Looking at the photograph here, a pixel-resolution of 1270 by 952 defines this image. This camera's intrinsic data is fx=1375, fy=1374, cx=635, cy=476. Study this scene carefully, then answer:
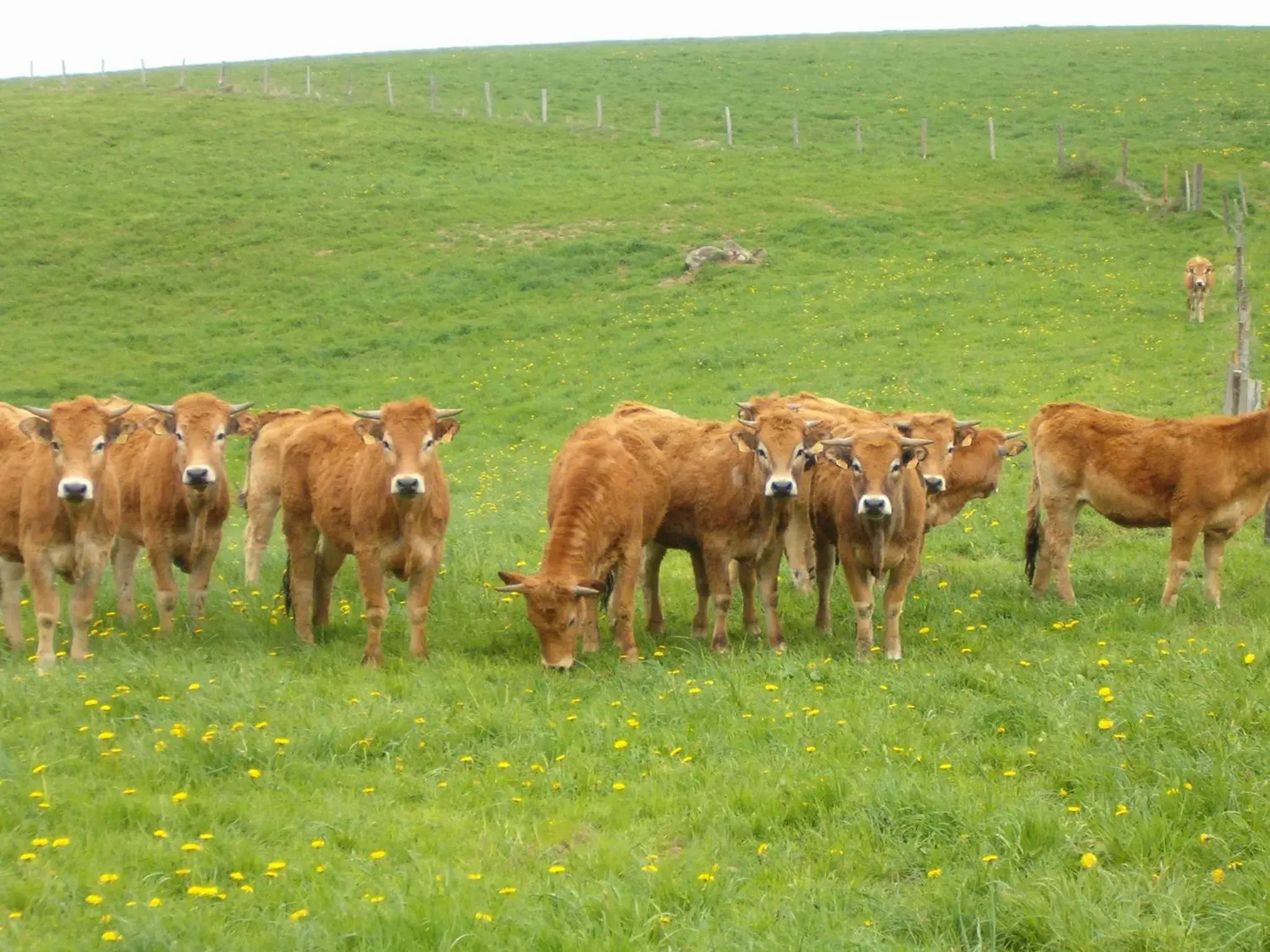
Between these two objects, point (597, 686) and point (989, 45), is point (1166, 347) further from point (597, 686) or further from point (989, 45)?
point (989, 45)

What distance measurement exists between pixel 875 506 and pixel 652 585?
2.93 m

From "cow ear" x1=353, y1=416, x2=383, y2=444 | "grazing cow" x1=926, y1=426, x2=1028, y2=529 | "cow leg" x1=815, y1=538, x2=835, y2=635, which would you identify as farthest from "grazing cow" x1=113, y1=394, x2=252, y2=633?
"grazing cow" x1=926, y1=426, x2=1028, y2=529

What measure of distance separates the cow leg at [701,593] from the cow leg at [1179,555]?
3804mm

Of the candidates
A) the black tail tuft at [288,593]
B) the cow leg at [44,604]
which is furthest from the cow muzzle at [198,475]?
the cow leg at [44,604]

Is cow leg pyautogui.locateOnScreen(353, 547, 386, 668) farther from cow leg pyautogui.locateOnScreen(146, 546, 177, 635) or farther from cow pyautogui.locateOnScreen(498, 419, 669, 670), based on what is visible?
cow leg pyautogui.locateOnScreen(146, 546, 177, 635)

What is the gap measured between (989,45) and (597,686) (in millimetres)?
65404

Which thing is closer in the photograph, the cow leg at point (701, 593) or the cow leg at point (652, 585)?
the cow leg at point (701, 593)

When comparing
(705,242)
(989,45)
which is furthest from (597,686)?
(989,45)

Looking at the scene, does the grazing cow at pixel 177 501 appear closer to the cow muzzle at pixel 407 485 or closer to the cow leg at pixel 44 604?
the cow leg at pixel 44 604

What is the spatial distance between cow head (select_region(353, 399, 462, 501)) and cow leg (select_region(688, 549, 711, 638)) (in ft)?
8.80

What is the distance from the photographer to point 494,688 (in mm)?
9922

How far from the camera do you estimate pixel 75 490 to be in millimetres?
11172

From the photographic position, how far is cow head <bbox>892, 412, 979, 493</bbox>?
13258 mm

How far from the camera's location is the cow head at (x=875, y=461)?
36.6 ft
